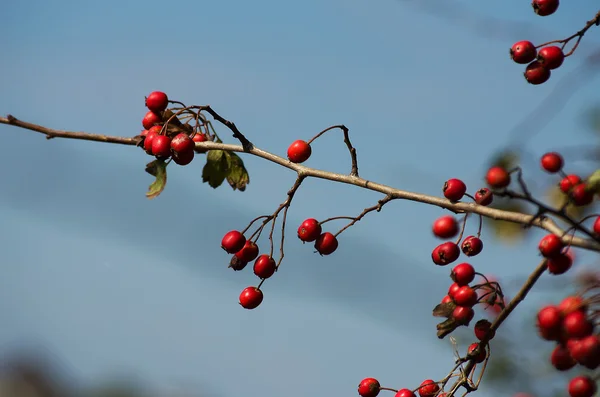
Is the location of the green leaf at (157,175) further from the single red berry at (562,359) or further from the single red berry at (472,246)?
the single red berry at (562,359)

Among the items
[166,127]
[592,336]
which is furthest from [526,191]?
[166,127]

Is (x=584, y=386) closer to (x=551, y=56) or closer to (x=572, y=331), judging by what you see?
(x=572, y=331)

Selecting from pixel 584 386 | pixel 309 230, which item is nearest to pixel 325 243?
pixel 309 230

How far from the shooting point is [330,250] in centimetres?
264

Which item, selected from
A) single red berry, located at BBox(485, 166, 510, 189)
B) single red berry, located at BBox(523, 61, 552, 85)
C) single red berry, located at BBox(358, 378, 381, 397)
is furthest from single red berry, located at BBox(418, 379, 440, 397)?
single red berry, located at BBox(523, 61, 552, 85)

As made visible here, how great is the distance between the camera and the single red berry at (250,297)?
9.15 ft

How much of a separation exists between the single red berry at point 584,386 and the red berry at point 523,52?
3.32 ft

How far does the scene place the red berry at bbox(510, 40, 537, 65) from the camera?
246cm

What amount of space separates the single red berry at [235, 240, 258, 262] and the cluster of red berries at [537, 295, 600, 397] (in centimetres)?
115

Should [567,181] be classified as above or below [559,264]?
above

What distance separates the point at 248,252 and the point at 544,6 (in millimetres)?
1300

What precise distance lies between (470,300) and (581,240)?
494 millimetres

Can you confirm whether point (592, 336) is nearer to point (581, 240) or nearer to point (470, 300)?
point (581, 240)

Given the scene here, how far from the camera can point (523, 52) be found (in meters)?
2.46
